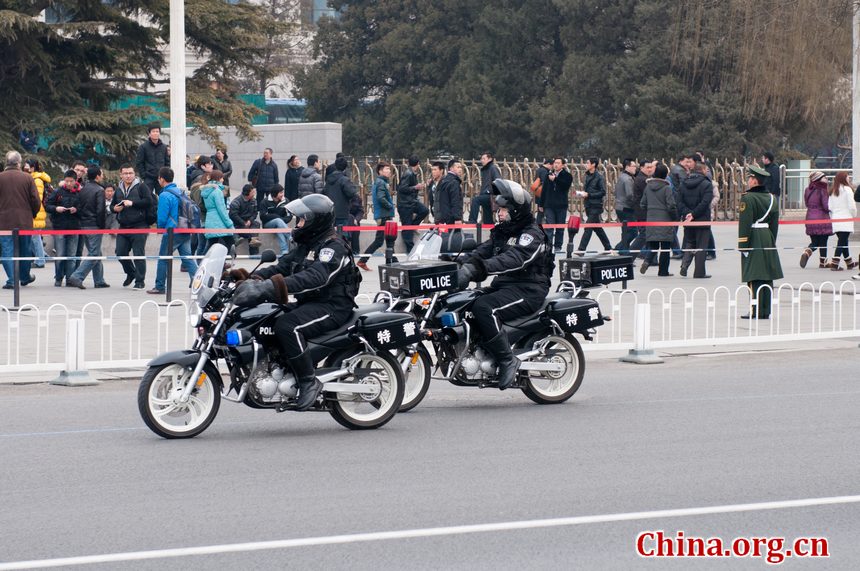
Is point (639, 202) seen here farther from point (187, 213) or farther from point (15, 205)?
point (15, 205)

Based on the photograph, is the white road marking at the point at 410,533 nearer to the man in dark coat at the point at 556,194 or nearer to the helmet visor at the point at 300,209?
the helmet visor at the point at 300,209

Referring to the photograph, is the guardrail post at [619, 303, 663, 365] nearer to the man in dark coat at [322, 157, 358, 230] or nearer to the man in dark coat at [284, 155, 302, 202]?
the man in dark coat at [322, 157, 358, 230]

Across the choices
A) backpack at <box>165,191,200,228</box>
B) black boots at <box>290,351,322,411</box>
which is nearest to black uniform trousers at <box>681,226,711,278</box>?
backpack at <box>165,191,200,228</box>

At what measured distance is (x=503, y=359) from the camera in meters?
10.4

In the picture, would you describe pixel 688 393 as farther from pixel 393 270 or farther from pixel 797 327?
pixel 797 327

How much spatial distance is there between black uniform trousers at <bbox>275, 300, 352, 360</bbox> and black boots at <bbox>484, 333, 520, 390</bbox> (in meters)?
1.28

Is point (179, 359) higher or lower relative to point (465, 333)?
lower

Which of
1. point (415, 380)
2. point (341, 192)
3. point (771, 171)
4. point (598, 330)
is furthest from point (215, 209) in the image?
point (771, 171)

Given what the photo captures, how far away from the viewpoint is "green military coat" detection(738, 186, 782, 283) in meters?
15.9

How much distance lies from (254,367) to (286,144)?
102ft

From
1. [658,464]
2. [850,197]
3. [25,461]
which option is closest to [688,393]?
[658,464]

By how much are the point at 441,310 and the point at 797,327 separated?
6372 millimetres

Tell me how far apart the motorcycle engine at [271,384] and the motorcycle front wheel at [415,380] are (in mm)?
1264

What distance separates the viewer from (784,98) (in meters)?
34.5
